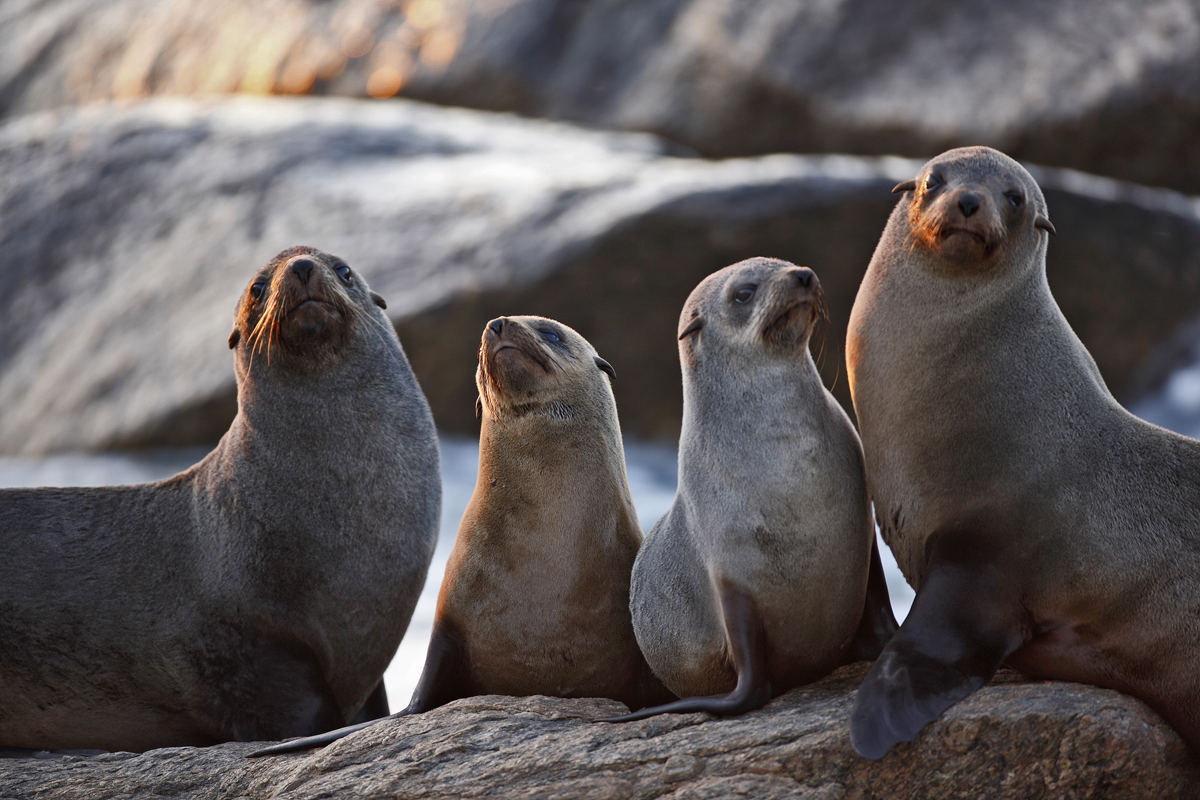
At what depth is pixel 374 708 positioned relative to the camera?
4984 millimetres

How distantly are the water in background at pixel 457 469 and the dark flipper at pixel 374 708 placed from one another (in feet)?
10.2

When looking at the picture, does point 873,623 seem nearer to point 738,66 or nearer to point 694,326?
point 694,326

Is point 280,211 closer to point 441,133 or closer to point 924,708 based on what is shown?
point 441,133

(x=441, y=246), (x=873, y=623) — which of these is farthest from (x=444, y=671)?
(x=441, y=246)

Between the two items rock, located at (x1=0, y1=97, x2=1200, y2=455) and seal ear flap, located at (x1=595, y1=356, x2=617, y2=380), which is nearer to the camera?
seal ear flap, located at (x1=595, y1=356, x2=617, y2=380)

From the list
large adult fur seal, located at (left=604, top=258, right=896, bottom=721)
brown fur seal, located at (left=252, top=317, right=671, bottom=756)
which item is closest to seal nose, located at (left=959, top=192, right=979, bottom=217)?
large adult fur seal, located at (left=604, top=258, right=896, bottom=721)

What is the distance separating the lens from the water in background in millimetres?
8766

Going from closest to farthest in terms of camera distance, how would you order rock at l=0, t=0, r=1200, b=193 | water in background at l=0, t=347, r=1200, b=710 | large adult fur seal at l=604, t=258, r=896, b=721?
large adult fur seal at l=604, t=258, r=896, b=721 < water in background at l=0, t=347, r=1200, b=710 < rock at l=0, t=0, r=1200, b=193

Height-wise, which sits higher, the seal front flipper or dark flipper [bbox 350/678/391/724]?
the seal front flipper

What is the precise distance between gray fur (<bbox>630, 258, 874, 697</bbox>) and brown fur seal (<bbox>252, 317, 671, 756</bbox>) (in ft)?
0.70

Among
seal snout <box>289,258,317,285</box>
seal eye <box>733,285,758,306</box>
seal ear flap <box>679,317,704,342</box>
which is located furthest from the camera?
seal snout <box>289,258,317,285</box>

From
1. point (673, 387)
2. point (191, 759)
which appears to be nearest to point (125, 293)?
point (673, 387)

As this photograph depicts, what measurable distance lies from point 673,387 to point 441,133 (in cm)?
444

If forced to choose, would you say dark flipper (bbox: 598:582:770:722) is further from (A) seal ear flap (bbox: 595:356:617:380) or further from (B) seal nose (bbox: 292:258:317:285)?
(B) seal nose (bbox: 292:258:317:285)
